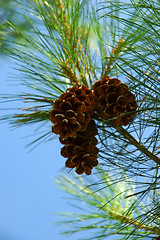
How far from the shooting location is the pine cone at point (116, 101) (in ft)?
2.99

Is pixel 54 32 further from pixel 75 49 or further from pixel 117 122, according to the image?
pixel 117 122

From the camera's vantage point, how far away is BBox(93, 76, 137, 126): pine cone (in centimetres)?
91

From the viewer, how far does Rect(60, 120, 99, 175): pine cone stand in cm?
94

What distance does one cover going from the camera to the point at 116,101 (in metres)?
0.91

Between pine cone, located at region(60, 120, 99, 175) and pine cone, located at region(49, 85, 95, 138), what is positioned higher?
pine cone, located at region(49, 85, 95, 138)

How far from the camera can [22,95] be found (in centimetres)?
110

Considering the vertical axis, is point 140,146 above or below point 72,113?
below

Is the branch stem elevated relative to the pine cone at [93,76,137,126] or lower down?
lower down

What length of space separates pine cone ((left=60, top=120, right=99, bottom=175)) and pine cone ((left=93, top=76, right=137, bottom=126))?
2.8 inches

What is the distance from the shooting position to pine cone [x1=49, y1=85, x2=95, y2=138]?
0.91 metres

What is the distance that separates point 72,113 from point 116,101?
0.35ft

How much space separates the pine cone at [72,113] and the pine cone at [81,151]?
0.04 meters

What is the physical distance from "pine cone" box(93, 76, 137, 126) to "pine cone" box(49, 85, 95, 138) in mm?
33

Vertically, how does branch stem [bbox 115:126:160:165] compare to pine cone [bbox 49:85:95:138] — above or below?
below
